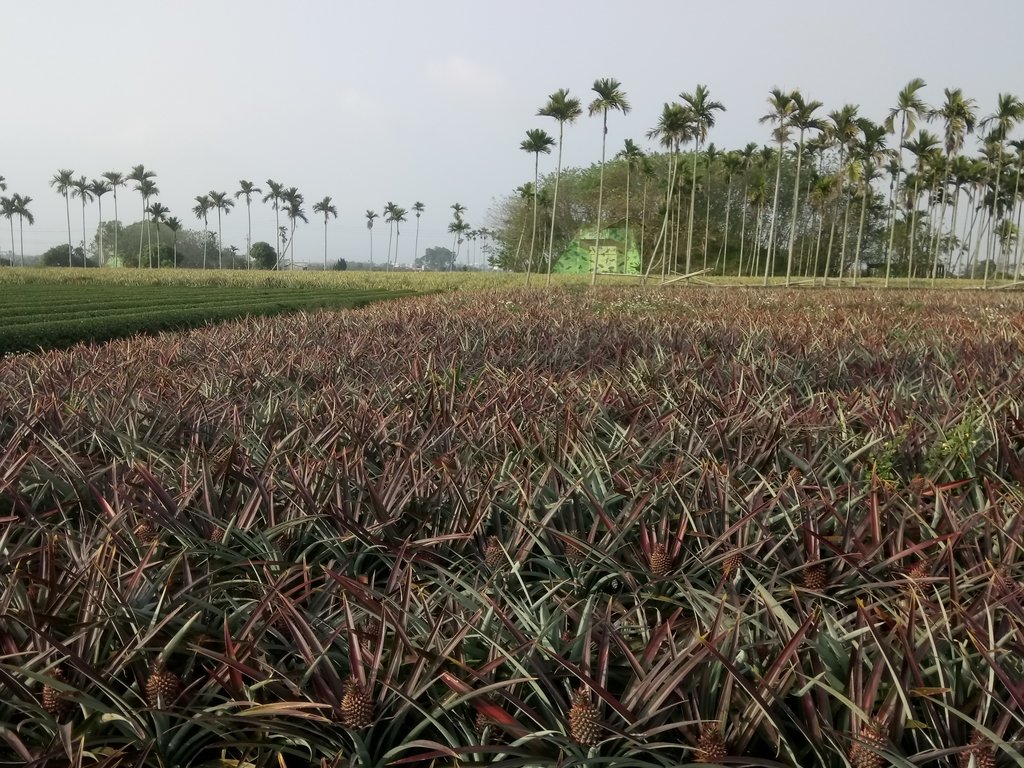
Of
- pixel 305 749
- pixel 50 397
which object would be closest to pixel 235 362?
pixel 50 397

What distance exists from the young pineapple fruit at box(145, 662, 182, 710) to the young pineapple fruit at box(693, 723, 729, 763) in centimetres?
92

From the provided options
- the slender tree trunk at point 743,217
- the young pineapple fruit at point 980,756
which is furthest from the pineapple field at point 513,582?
the slender tree trunk at point 743,217

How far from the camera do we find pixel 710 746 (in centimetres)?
119

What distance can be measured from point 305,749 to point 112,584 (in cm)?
57

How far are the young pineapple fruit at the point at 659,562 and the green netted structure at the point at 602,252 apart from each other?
210 ft

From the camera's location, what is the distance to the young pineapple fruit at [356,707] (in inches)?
49.5

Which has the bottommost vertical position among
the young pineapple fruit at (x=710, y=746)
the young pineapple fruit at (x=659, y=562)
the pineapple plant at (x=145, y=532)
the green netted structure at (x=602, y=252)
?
the young pineapple fruit at (x=710, y=746)

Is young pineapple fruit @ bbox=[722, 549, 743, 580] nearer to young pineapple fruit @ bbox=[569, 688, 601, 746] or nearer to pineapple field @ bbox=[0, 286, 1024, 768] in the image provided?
pineapple field @ bbox=[0, 286, 1024, 768]

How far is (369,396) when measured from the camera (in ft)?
11.9

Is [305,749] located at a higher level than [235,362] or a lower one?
lower

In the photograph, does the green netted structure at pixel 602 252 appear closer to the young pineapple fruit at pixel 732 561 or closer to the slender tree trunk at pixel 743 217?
the slender tree trunk at pixel 743 217

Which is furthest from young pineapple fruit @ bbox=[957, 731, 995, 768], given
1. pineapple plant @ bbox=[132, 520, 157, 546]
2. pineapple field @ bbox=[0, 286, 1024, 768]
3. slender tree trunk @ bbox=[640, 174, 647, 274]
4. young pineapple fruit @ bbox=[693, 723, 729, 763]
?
slender tree trunk @ bbox=[640, 174, 647, 274]

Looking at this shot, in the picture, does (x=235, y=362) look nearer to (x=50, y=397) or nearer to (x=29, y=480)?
(x=50, y=397)

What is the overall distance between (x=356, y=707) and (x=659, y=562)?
2.65ft
